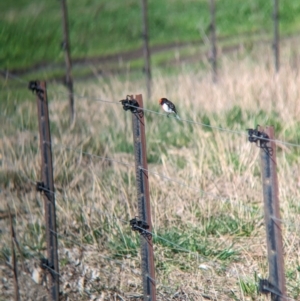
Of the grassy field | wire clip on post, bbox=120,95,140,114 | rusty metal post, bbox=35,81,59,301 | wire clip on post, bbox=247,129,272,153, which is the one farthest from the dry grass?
the grassy field

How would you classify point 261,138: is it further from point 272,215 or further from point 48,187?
point 48,187

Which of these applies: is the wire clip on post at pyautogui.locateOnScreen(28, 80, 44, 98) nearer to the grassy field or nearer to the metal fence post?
the metal fence post

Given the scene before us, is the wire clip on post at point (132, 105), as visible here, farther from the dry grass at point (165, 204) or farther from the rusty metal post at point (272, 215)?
the rusty metal post at point (272, 215)

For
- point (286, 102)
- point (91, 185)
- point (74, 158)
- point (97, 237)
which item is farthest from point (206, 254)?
point (286, 102)

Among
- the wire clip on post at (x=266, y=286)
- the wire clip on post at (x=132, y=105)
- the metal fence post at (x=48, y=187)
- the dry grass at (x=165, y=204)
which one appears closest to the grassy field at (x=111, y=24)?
the dry grass at (x=165, y=204)

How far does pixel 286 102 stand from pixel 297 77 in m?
0.83

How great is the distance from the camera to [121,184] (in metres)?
6.07

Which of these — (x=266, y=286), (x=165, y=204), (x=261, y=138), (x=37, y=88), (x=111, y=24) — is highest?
(x=111, y=24)

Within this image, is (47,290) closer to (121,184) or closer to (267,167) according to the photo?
(121,184)

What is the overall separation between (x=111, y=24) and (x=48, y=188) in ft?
54.5

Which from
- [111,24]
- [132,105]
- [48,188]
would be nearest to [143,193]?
[132,105]

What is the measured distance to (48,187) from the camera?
4906 millimetres

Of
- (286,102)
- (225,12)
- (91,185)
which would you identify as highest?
(225,12)

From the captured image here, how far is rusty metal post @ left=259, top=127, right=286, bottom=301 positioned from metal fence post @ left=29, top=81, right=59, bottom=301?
1895 millimetres
